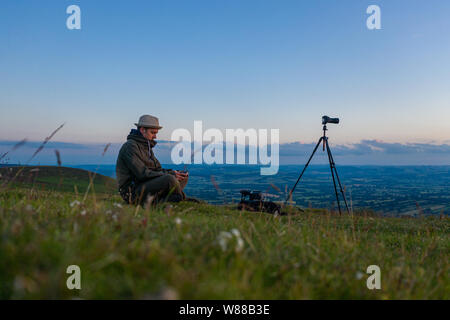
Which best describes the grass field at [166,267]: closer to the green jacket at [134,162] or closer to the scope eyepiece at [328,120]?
the green jacket at [134,162]

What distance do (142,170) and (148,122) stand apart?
1420 millimetres

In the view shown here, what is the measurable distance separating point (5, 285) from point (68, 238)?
0.52m

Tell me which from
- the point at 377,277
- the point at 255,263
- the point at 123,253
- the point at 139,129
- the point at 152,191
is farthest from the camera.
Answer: the point at 139,129

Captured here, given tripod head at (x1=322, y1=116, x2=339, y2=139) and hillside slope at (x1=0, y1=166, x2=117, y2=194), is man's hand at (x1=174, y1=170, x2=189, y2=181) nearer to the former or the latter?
hillside slope at (x1=0, y1=166, x2=117, y2=194)

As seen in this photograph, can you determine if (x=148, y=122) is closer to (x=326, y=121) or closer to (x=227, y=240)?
(x=227, y=240)

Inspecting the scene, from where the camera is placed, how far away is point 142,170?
317 inches

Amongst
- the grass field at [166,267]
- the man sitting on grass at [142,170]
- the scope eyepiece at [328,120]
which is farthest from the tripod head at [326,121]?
the grass field at [166,267]

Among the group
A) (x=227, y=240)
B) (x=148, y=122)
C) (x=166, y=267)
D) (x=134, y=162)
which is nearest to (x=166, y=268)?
(x=166, y=267)

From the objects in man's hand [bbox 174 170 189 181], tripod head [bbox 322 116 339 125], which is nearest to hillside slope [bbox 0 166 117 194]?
man's hand [bbox 174 170 189 181]

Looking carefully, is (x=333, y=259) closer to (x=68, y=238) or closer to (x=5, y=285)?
(x=68, y=238)
